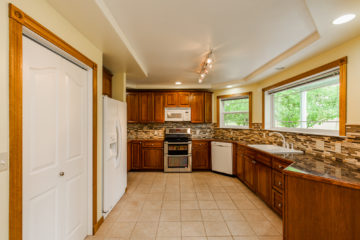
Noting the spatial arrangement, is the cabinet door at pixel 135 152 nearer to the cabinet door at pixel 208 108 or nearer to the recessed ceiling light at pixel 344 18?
the cabinet door at pixel 208 108

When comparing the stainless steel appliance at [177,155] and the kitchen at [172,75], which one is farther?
the stainless steel appliance at [177,155]

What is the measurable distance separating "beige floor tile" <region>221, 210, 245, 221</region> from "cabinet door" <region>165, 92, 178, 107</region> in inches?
115

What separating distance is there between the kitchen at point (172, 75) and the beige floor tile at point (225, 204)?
0.02 metres

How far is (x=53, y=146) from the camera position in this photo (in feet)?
4.57

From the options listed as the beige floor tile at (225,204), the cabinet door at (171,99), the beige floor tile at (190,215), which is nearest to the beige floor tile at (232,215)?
the beige floor tile at (225,204)

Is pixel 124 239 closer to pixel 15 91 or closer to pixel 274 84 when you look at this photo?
pixel 15 91

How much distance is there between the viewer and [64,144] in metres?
1.52

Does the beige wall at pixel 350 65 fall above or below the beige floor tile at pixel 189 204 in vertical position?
above

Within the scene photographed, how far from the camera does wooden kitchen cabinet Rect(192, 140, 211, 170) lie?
14.1ft

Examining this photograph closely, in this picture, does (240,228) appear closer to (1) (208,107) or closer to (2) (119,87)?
(2) (119,87)

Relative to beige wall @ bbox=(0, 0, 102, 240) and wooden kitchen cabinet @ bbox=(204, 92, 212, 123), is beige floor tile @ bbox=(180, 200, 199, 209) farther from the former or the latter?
wooden kitchen cabinet @ bbox=(204, 92, 212, 123)

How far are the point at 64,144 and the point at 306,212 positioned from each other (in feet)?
7.68

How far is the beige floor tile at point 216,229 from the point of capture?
1.91 m

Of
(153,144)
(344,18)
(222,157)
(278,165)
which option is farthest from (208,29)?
(153,144)
